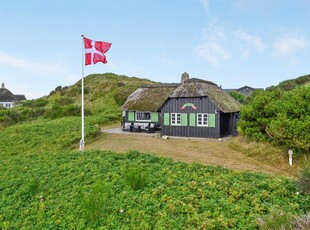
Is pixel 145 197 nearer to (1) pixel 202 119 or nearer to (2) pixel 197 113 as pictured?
(1) pixel 202 119

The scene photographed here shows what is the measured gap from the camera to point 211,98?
1888 centimetres

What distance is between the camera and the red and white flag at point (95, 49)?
14.3 metres

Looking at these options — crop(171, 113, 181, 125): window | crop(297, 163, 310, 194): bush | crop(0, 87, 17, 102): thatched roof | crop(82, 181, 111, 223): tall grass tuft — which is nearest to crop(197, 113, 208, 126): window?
crop(171, 113, 181, 125): window

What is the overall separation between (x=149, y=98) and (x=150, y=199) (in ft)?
63.5

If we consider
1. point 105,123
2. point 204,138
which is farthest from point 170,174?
point 105,123

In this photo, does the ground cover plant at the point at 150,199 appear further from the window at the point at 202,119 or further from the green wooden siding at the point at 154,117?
the green wooden siding at the point at 154,117

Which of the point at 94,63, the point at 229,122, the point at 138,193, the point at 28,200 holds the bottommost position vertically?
the point at 28,200

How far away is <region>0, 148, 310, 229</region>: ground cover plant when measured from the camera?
588 centimetres

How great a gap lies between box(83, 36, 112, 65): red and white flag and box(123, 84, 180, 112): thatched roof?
1036cm

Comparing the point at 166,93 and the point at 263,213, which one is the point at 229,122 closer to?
the point at 166,93

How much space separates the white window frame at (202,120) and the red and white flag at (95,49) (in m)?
8.57

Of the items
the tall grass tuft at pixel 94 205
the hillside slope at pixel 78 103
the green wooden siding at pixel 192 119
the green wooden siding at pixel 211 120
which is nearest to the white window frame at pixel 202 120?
the green wooden siding at pixel 211 120

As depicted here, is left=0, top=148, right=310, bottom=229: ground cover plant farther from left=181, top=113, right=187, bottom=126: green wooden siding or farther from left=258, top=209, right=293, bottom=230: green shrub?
left=181, top=113, right=187, bottom=126: green wooden siding

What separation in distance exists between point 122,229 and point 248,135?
39.4 ft
